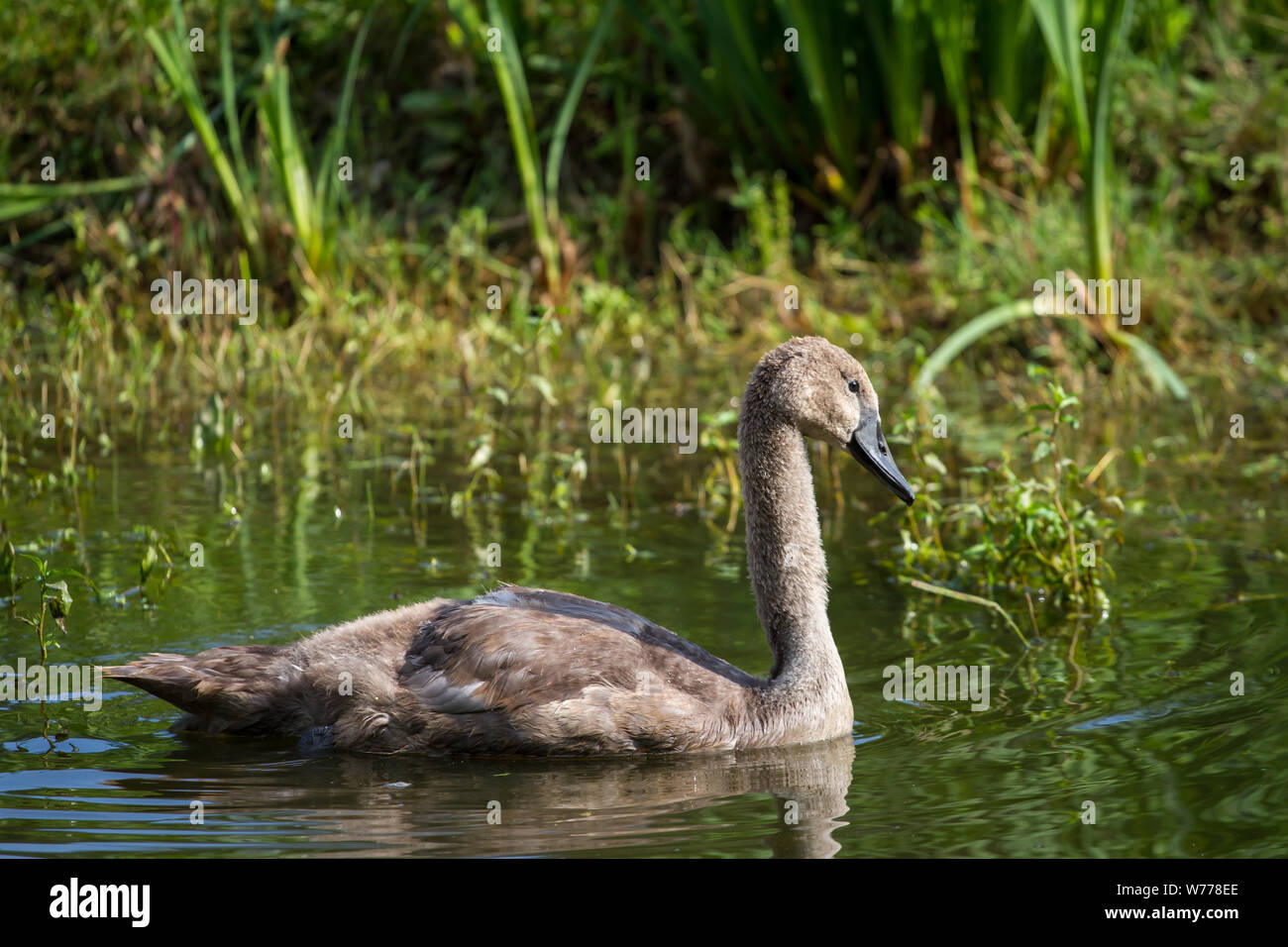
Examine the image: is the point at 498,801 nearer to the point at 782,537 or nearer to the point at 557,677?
the point at 557,677

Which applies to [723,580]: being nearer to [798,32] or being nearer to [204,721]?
[204,721]

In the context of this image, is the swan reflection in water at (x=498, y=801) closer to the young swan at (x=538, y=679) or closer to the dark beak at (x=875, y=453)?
the young swan at (x=538, y=679)

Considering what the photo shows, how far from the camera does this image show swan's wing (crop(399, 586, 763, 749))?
5.42 meters

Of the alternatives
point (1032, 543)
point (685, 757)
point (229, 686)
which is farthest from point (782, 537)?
point (229, 686)

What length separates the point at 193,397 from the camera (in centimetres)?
1037

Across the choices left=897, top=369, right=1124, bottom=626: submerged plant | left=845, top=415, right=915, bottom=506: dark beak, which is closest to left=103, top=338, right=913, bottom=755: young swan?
left=845, top=415, right=915, bottom=506: dark beak

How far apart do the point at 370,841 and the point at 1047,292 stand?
7162 mm

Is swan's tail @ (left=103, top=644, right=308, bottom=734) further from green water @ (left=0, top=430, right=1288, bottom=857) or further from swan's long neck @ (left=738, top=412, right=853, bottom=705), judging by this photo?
swan's long neck @ (left=738, top=412, right=853, bottom=705)

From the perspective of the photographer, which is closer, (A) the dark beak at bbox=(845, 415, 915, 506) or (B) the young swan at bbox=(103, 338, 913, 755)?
(B) the young swan at bbox=(103, 338, 913, 755)

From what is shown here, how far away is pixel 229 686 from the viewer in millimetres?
5508

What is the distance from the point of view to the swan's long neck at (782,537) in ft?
19.0

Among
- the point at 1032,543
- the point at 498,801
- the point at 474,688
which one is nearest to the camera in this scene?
the point at 498,801

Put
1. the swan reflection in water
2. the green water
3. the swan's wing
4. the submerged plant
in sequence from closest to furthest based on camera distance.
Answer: the swan reflection in water
the green water
the swan's wing
the submerged plant

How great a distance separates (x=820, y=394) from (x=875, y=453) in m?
0.31
